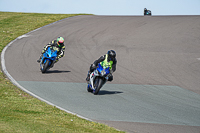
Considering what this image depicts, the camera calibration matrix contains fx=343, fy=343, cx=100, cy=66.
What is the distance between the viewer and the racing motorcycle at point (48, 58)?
55.3ft

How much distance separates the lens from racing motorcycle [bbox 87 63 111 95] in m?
12.5

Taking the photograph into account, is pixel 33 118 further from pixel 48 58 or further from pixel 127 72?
pixel 127 72

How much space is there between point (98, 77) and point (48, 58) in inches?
200

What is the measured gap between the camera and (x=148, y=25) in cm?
3173

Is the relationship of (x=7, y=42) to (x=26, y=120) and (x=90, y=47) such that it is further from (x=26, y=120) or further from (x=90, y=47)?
(x=26, y=120)

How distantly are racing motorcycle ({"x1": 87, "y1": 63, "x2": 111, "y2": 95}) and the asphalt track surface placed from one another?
1.03 feet

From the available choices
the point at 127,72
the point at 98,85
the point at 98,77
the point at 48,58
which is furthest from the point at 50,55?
the point at 98,85

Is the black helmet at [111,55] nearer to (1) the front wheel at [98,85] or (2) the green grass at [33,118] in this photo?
→ (1) the front wheel at [98,85]

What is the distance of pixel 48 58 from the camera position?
1705cm

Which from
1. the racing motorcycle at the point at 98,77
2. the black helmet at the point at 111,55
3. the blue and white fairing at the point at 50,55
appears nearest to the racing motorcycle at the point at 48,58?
the blue and white fairing at the point at 50,55

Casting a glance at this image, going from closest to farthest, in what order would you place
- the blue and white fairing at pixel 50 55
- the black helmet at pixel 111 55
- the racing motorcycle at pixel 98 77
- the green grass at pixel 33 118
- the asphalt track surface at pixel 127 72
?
the green grass at pixel 33 118 → the asphalt track surface at pixel 127 72 → the black helmet at pixel 111 55 → the racing motorcycle at pixel 98 77 → the blue and white fairing at pixel 50 55

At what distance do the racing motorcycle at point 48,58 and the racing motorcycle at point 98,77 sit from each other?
4.52 m

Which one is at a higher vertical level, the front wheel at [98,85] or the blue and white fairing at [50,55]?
the blue and white fairing at [50,55]

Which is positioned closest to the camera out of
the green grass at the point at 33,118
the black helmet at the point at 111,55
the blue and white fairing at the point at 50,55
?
the green grass at the point at 33,118
